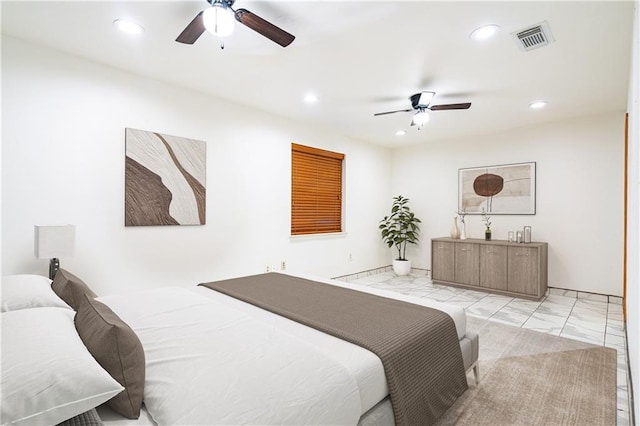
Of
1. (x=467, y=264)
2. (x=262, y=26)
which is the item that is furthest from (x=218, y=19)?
(x=467, y=264)

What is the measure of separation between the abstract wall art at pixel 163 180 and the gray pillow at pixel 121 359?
2.36 meters

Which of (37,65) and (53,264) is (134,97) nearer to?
(37,65)

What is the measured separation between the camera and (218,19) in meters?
1.93

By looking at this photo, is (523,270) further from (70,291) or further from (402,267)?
(70,291)

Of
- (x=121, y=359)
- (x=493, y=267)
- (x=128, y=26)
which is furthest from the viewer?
(x=493, y=267)

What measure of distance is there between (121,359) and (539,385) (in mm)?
2600

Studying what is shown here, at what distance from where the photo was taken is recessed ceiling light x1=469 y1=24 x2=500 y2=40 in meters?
2.40

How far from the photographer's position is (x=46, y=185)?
2.80 meters

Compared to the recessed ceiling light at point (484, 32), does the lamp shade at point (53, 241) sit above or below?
below

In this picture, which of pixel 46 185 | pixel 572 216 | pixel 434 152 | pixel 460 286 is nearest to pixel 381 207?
pixel 434 152

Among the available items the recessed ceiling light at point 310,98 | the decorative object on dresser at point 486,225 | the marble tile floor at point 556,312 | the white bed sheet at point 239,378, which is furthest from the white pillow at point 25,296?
the decorative object on dresser at point 486,225

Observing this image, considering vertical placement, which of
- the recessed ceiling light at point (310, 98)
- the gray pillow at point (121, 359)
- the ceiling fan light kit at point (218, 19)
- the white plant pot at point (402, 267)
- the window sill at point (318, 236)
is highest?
the recessed ceiling light at point (310, 98)

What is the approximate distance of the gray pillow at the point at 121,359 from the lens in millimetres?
1099

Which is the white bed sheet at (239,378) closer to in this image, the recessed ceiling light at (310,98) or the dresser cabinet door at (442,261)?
the recessed ceiling light at (310,98)
